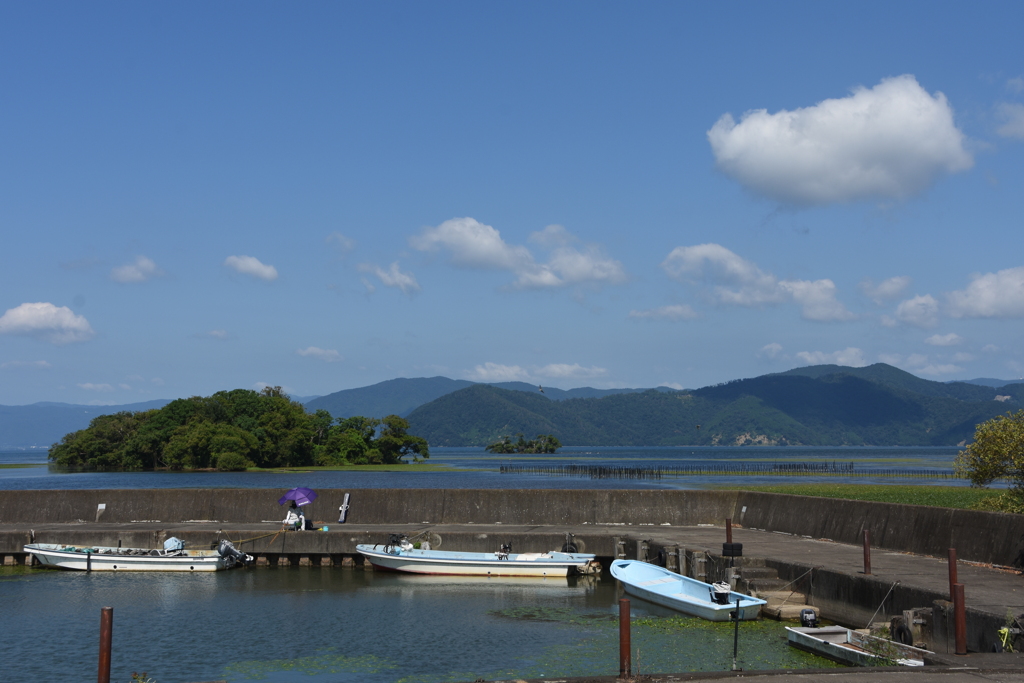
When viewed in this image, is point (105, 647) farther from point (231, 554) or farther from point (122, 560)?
point (122, 560)

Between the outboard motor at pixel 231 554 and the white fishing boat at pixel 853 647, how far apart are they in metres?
17.2

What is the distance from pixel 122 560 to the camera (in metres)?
26.6

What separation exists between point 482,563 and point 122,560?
11.2 m

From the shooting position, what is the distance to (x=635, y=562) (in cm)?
2369

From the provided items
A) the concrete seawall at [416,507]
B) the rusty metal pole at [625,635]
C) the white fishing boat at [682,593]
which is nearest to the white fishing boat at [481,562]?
the white fishing boat at [682,593]

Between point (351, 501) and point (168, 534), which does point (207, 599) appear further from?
point (351, 501)

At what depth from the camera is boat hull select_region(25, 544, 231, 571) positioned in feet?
87.2

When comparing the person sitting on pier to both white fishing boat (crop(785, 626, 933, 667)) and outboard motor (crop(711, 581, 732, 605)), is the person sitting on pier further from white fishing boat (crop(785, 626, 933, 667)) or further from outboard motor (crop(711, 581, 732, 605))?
white fishing boat (crop(785, 626, 933, 667))

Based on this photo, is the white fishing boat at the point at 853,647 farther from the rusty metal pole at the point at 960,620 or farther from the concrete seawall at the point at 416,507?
the concrete seawall at the point at 416,507

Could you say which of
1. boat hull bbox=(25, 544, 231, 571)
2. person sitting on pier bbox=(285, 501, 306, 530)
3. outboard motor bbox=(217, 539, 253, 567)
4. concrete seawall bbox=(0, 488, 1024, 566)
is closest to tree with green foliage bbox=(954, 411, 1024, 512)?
concrete seawall bbox=(0, 488, 1024, 566)

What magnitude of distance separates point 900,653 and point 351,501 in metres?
20.8

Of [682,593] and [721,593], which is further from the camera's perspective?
[682,593]

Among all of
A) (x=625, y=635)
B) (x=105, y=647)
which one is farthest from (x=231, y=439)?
(x=625, y=635)

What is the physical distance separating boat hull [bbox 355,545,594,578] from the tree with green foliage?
1141 cm
